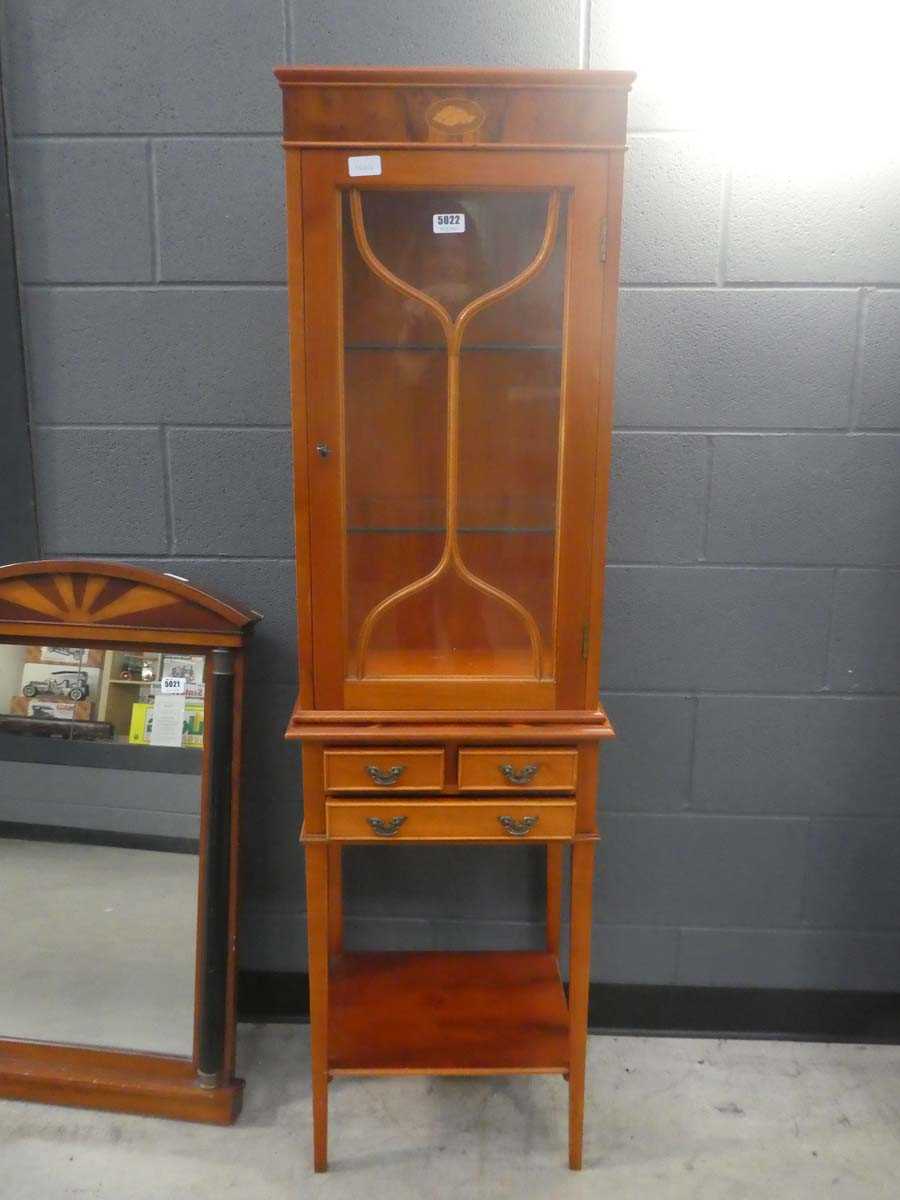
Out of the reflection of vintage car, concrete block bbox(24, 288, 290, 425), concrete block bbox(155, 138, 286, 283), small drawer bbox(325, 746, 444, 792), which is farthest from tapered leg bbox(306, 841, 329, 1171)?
concrete block bbox(155, 138, 286, 283)

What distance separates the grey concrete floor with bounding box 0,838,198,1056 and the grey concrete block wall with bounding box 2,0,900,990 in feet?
0.69

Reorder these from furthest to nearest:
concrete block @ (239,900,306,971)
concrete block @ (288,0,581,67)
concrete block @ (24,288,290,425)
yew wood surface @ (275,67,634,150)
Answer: concrete block @ (239,900,306,971) → concrete block @ (24,288,290,425) → concrete block @ (288,0,581,67) → yew wood surface @ (275,67,634,150)

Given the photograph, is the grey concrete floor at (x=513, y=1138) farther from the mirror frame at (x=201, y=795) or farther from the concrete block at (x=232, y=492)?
the concrete block at (x=232, y=492)

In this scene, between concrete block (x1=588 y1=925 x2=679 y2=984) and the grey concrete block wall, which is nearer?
the grey concrete block wall

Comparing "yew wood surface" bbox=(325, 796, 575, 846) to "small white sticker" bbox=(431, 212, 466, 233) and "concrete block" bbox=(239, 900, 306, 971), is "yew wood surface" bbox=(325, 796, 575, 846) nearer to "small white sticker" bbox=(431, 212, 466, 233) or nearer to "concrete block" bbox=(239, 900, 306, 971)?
"concrete block" bbox=(239, 900, 306, 971)

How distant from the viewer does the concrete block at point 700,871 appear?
5.72 feet

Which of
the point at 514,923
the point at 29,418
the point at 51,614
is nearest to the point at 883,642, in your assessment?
the point at 514,923

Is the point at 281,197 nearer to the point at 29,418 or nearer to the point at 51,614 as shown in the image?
the point at 29,418

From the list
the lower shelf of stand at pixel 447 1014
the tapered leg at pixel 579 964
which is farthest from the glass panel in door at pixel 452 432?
the lower shelf of stand at pixel 447 1014

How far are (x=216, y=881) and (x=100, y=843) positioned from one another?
31cm

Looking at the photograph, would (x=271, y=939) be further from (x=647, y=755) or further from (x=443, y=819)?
(x=647, y=755)

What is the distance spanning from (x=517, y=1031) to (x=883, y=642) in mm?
1067

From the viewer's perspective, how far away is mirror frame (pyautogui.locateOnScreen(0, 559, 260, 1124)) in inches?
59.6

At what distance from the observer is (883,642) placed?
1671 millimetres
